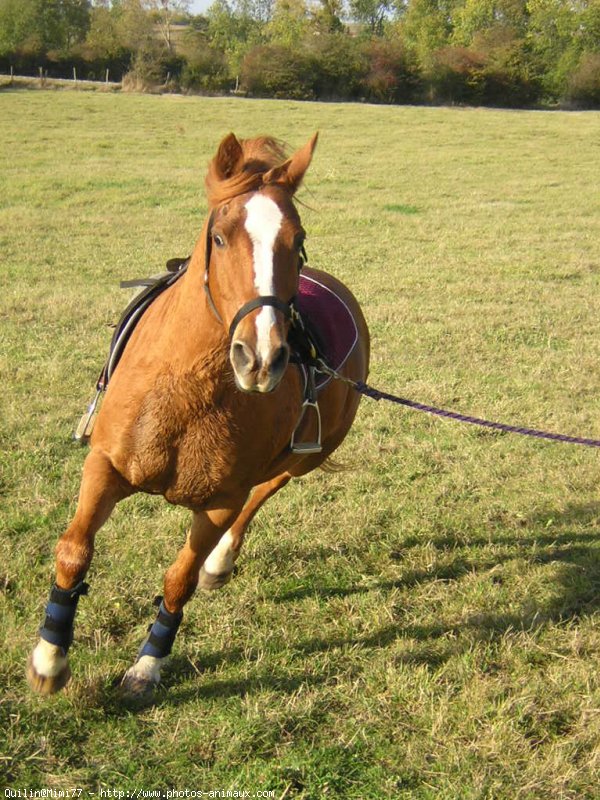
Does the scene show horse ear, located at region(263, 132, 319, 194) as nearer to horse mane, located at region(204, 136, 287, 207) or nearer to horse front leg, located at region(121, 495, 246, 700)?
horse mane, located at region(204, 136, 287, 207)

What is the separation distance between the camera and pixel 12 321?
748 centimetres

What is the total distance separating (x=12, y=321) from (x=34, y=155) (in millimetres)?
14136

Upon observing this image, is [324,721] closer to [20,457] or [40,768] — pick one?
[40,768]

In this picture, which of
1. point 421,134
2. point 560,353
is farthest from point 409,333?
point 421,134

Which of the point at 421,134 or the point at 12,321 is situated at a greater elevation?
the point at 421,134

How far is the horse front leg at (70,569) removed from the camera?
9.30 ft

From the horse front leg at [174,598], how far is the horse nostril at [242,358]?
87 cm

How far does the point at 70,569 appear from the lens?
9.36ft

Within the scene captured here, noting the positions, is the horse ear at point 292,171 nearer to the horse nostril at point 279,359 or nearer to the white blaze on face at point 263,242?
the white blaze on face at point 263,242

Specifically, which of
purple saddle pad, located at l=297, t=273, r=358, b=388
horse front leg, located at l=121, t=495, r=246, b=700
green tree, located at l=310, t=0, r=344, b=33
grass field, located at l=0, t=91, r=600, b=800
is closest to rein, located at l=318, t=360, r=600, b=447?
purple saddle pad, located at l=297, t=273, r=358, b=388

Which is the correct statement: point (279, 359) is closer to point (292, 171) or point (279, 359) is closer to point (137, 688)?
point (292, 171)

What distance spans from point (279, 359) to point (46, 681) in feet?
5.42

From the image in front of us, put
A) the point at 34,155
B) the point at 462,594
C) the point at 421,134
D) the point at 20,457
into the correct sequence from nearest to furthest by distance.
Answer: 1. the point at 462,594
2. the point at 20,457
3. the point at 34,155
4. the point at 421,134

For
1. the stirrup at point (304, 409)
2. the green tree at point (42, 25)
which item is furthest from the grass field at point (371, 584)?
the green tree at point (42, 25)
